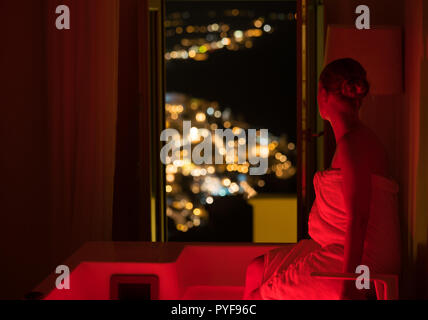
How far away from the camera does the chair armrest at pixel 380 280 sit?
2035 millimetres

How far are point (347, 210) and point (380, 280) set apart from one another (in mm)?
256

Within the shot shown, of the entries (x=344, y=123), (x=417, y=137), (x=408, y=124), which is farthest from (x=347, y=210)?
(x=408, y=124)

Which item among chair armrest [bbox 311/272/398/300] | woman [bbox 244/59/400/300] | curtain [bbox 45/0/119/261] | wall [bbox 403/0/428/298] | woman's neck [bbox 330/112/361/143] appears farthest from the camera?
curtain [bbox 45/0/119/261]

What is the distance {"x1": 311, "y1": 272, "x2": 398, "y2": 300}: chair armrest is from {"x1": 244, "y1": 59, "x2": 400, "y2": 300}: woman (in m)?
0.07

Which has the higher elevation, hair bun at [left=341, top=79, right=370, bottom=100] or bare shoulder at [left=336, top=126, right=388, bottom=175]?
hair bun at [left=341, top=79, right=370, bottom=100]

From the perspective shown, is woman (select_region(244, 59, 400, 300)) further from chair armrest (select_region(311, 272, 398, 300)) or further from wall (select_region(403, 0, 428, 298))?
wall (select_region(403, 0, 428, 298))

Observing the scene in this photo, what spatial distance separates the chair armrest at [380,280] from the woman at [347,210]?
2.7 inches

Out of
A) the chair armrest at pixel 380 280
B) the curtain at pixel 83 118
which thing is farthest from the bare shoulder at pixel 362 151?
the curtain at pixel 83 118

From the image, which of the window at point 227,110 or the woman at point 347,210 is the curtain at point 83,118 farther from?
the window at point 227,110

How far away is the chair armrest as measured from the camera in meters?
2.04

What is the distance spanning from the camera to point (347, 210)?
2.16 m

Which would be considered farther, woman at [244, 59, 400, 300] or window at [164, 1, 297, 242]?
window at [164, 1, 297, 242]

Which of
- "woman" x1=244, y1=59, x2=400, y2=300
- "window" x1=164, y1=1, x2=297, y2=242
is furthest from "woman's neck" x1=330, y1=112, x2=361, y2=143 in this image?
"window" x1=164, y1=1, x2=297, y2=242
